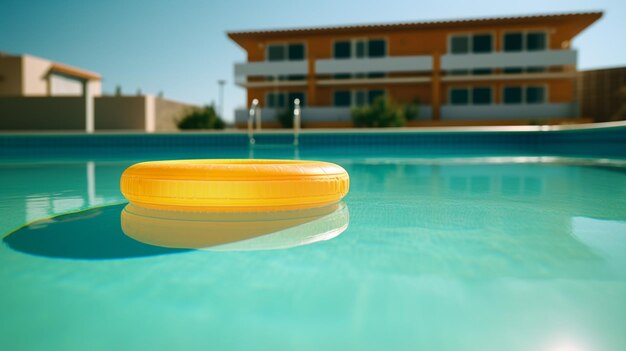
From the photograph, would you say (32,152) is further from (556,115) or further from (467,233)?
(556,115)

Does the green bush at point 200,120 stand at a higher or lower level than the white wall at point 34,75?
lower

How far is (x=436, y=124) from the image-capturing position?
894 inches

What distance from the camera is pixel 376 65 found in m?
24.7

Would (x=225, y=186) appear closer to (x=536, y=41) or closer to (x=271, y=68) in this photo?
(x=271, y=68)

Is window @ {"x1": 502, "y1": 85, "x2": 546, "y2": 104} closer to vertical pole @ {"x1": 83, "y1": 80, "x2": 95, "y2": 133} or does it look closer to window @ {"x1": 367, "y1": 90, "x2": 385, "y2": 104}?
window @ {"x1": 367, "y1": 90, "x2": 385, "y2": 104}

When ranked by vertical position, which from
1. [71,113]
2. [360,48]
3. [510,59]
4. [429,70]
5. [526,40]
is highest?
[526,40]

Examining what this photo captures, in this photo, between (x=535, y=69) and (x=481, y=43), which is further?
(x=481, y=43)

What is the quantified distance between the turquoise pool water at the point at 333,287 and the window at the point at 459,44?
23922 millimetres

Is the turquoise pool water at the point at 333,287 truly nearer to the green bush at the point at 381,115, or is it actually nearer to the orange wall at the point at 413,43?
the green bush at the point at 381,115

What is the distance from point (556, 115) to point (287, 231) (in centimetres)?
2344

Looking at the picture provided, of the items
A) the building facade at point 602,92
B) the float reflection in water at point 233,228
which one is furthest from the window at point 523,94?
the float reflection in water at point 233,228

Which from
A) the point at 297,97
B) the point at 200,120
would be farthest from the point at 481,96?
the point at 200,120

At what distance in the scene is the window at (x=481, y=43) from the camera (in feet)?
81.7

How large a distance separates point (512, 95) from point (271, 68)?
45.0 feet
